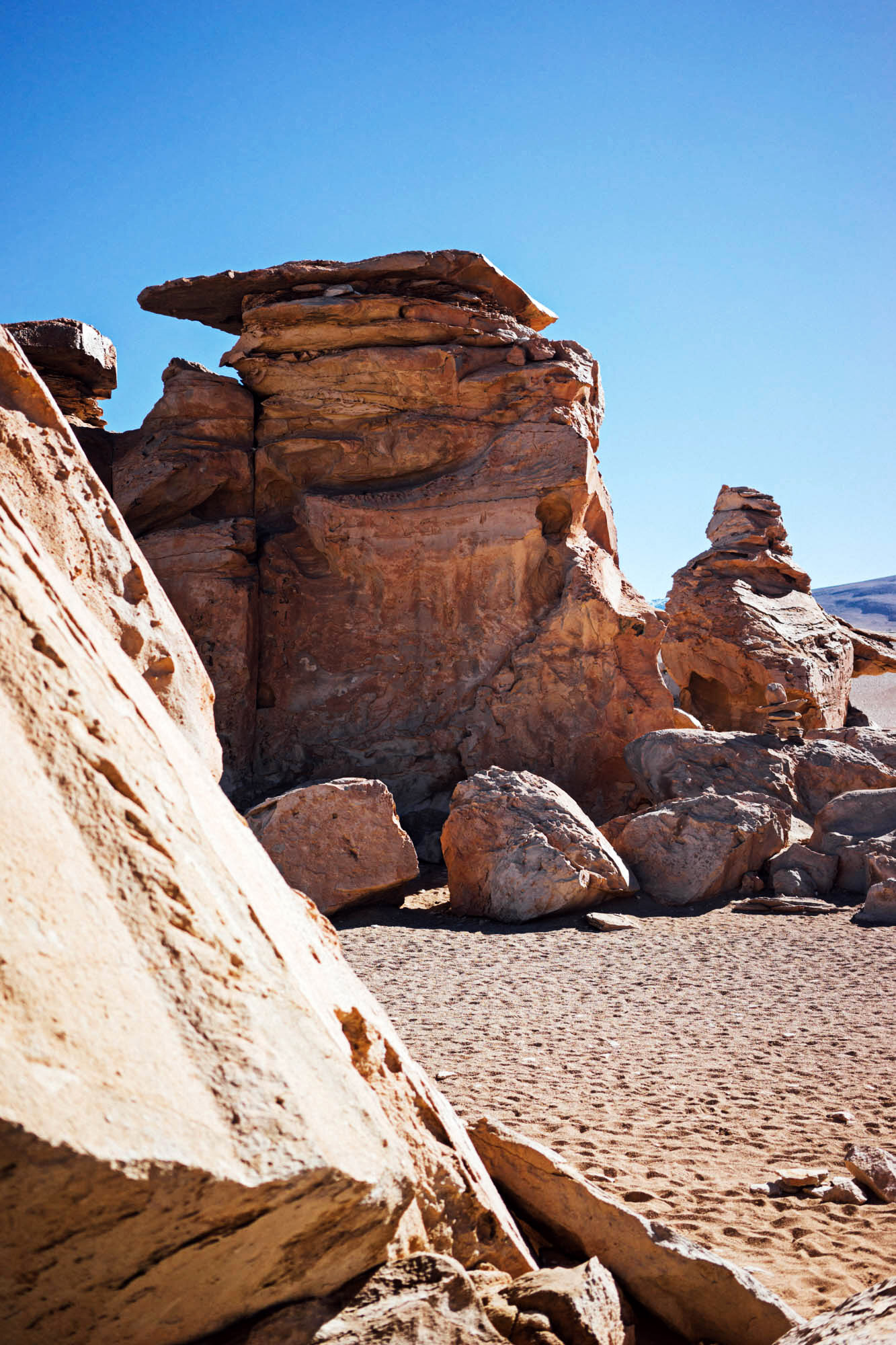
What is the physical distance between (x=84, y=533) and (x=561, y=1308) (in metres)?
2.30

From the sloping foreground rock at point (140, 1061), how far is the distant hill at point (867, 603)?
190 feet

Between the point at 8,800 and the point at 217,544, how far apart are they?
412 inches

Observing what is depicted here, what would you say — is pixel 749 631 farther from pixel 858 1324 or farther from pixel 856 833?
pixel 858 1324

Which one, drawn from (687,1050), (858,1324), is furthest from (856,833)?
(858,1324)

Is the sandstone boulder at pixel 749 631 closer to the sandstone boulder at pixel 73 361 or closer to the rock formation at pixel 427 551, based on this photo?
the rock formation at pixel 427 551

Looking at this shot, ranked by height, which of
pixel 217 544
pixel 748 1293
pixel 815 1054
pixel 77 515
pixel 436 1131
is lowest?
pixel 815 1054

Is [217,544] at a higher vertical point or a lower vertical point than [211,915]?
higher

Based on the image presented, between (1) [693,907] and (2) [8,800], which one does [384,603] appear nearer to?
(1) [693,907]

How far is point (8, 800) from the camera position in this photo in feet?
5.39

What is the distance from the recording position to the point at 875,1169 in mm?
3549

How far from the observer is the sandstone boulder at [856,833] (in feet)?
29.3

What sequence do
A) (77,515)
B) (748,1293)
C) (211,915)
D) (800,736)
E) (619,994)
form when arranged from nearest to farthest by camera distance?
1. (211,915)
2. (748,1293)
3. (77,515)
4. (619,994)
5. (800,736)

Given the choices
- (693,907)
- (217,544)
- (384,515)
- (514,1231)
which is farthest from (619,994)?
(217,544)

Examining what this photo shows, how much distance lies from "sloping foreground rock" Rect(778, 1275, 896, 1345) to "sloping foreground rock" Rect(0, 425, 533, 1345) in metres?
0.84
